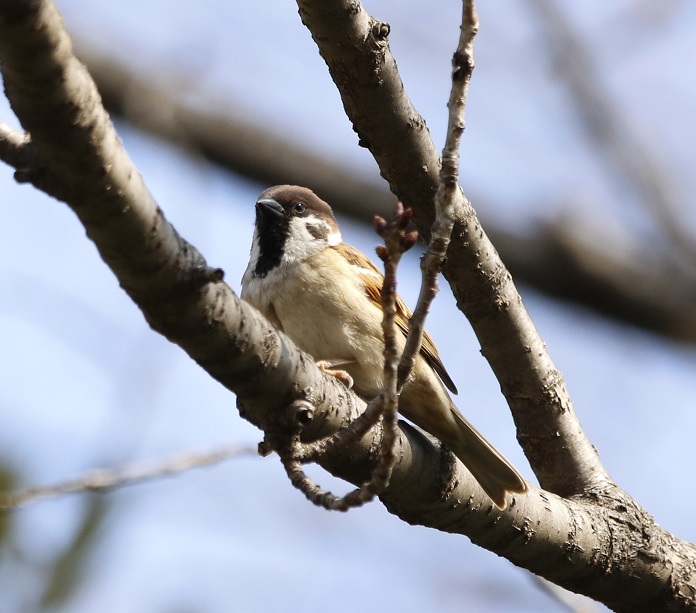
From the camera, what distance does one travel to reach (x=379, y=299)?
447 centimetres

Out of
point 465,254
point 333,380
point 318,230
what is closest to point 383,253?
point 333,380

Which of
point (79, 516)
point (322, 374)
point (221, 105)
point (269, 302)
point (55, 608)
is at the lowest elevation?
point (55, 608)

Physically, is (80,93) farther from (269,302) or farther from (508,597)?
(508,597)

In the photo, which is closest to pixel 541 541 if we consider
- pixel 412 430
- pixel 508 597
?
pixel 412 430

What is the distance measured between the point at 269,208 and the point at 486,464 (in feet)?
6.63

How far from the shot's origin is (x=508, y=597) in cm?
559

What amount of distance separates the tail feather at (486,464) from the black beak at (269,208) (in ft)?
5.09

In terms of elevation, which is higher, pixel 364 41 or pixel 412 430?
pixel 364 41

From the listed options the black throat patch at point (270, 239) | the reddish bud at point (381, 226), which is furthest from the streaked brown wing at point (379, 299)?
the reddish bud at point (381, 226)

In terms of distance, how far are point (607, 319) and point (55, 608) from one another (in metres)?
3.37

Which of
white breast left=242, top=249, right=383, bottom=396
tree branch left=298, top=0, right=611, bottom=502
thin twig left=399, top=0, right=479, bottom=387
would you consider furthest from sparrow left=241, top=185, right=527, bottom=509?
thin twig left=399, top=0, right=479, bottom=387

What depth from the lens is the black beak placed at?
4918mm

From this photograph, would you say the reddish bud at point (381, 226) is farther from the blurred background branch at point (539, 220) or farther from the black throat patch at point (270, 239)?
the blurred background branch at point (539, 220)

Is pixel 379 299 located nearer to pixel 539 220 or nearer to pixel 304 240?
pixel 304 240
